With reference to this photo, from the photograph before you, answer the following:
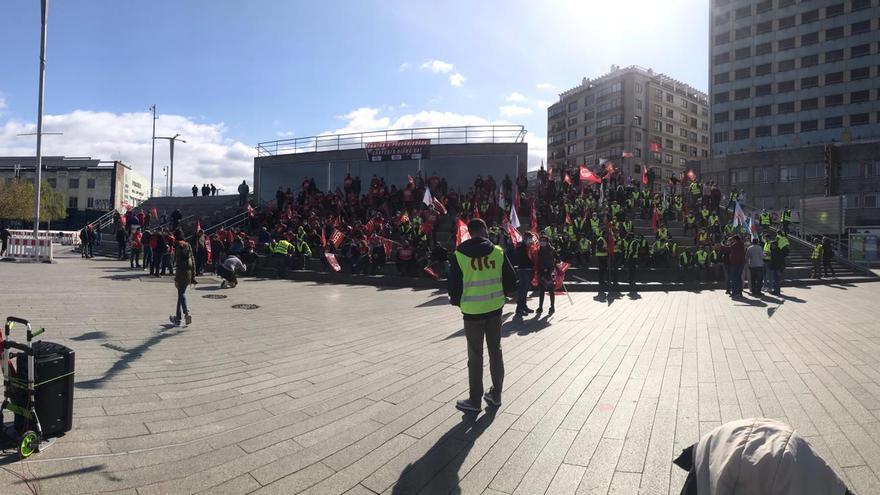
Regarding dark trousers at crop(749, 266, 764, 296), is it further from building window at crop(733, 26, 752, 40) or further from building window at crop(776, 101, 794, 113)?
building window at crop(733, 26, 752, 40)

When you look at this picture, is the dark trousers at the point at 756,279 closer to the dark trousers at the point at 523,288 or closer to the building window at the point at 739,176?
the dark trousers at the point at 523,288

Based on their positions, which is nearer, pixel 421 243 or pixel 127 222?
pixel 421 243

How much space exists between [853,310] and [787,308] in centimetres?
131

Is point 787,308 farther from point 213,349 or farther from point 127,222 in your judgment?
point 127,222

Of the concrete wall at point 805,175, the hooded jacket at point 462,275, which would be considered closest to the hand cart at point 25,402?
the hooded jacket at point 462,275

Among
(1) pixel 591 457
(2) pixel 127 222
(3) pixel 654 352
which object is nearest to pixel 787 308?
(3) pixel 654 352

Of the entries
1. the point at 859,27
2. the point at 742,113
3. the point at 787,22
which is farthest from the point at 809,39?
the point at 742,113

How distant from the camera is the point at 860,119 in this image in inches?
2083

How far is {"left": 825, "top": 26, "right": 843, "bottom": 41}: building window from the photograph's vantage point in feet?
180

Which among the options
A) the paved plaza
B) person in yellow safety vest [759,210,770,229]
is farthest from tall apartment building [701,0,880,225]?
the paved plaza

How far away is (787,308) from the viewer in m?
11.9

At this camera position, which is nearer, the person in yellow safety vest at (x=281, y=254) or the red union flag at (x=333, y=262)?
the red union flag at (x=333, y=262)

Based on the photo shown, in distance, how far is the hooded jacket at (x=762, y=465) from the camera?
1752mm

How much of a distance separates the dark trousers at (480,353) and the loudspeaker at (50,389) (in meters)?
3.40
